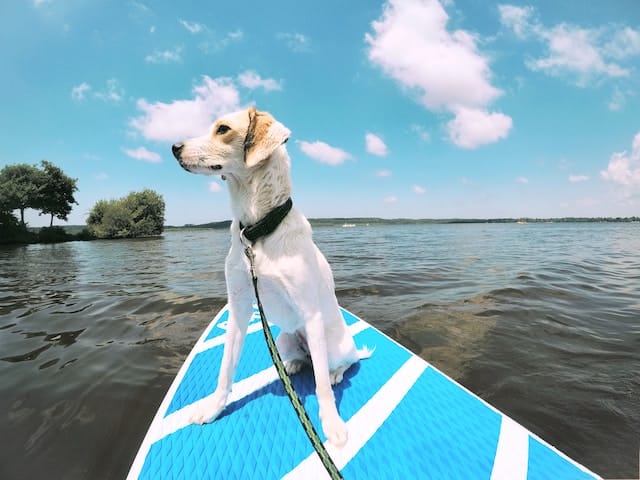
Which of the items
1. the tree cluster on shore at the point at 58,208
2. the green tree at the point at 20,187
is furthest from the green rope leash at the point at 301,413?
the green tree at the point at 20,187

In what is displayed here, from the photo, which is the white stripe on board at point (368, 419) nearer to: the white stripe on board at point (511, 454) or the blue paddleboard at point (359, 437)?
the blue paddleboard at point (359, 437)

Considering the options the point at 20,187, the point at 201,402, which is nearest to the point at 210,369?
the point at 201,402

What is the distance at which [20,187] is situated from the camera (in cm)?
4244

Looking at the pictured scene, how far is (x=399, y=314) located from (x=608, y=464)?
433 centimetres

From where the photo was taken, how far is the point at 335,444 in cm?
232

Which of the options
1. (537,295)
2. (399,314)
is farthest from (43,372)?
(537,295)

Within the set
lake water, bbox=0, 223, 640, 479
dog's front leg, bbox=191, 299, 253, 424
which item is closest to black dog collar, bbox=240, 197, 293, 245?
dog's front leg, bbox=191, 299, 253, 424

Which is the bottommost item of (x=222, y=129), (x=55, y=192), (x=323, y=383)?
(x=323, y=383)

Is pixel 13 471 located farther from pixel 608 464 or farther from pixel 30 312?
pixel 30 312

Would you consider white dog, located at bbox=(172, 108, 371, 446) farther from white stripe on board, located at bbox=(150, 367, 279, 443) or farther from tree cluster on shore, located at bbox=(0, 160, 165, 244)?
tree cluster on shore, located at bbox=(0, 160, 165, 244)

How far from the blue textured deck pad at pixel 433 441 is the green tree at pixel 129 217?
2359 inches

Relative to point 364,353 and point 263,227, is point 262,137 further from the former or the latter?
point 364,353

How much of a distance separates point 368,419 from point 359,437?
0.24 metres

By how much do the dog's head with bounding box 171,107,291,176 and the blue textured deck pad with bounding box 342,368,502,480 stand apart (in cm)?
245
